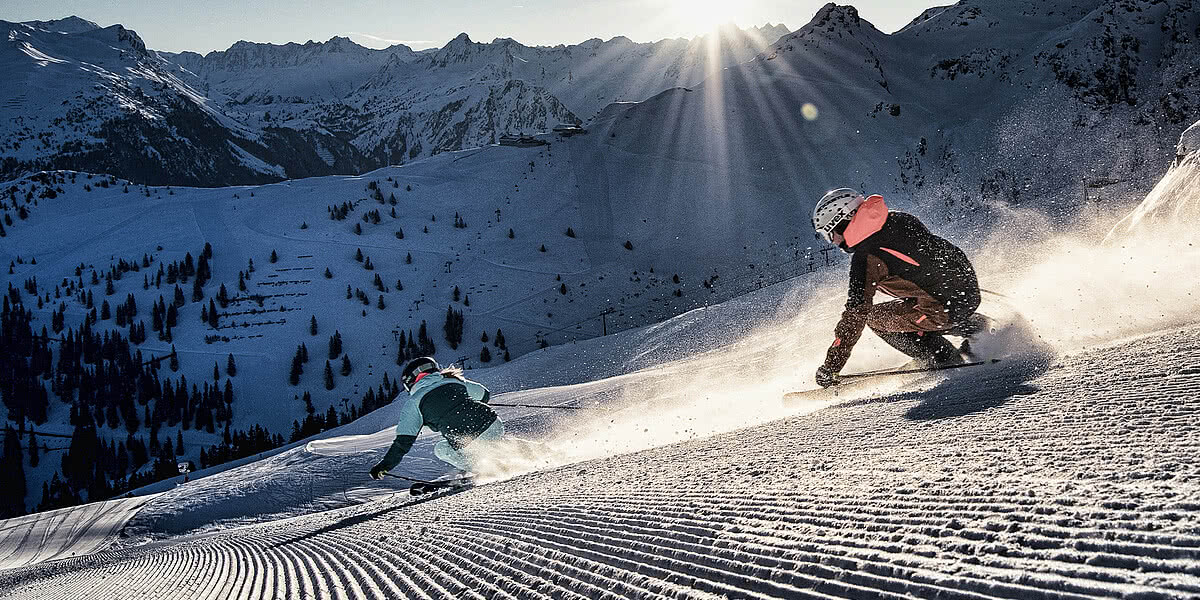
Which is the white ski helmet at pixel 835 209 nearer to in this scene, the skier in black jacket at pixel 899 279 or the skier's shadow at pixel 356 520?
the skier in black jacket at pixel 899 279

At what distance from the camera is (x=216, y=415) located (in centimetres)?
7850

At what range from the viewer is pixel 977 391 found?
688cm

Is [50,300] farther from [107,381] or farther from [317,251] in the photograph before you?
[317,251]

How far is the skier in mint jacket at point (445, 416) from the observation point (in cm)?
990

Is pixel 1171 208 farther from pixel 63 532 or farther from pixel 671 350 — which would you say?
pixel 63 532

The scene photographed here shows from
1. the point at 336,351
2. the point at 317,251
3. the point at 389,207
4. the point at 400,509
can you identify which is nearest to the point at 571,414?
the point at 400,509

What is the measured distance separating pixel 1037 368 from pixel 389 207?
Result: 103m

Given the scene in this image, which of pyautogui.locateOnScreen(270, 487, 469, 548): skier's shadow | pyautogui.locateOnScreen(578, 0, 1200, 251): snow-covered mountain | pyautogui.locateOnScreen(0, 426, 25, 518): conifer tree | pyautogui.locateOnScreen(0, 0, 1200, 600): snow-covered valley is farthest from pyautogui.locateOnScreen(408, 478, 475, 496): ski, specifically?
pyautogui.locateOnScreen(0, 426, 25, 518): conifer tree

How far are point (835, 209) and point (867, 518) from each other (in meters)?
6.29

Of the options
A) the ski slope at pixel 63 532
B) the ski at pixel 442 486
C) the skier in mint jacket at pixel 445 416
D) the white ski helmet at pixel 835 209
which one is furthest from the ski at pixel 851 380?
the ski slope at pixel 63 532

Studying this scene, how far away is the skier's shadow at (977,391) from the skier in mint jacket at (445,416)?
561 centimetres

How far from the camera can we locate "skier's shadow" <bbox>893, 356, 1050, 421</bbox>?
242 inches

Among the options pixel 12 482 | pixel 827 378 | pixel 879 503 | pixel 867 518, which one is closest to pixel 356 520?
pixel 827 378

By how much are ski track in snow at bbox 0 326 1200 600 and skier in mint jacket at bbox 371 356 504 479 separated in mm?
2146
